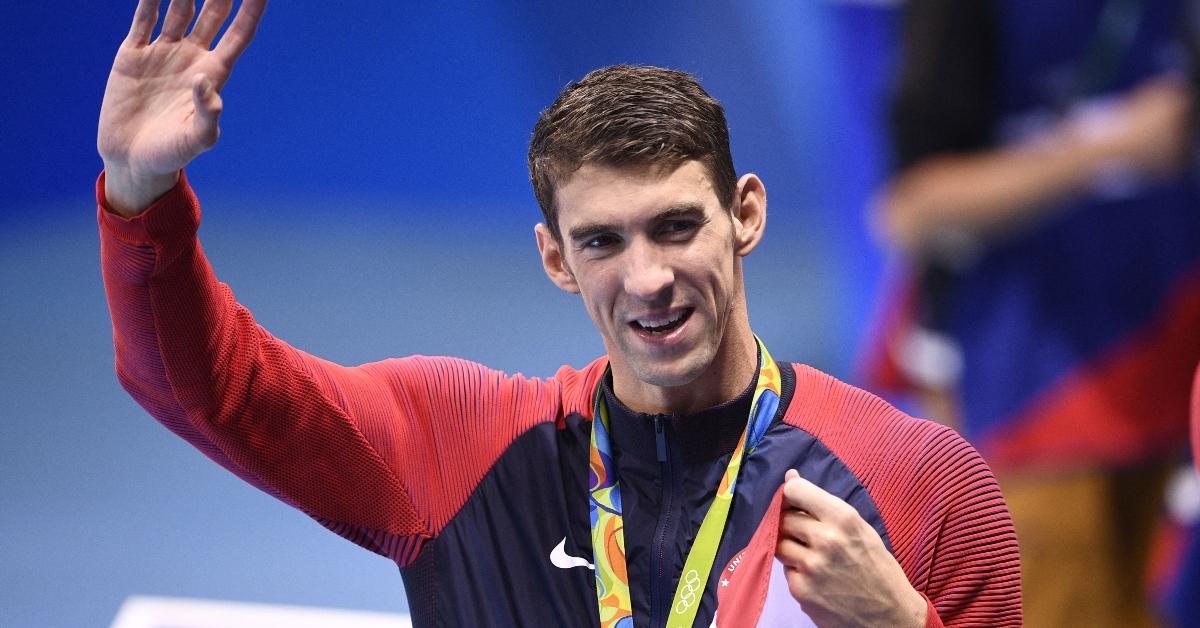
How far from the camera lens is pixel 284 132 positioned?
5.52 meters

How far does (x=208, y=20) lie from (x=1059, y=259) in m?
1.75

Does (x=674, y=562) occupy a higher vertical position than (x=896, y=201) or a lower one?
lower

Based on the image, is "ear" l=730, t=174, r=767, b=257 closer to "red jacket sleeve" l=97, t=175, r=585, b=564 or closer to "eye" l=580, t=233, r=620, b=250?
"eye" l=580, t=233, r=620, b=250

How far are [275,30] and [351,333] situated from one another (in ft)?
3.58

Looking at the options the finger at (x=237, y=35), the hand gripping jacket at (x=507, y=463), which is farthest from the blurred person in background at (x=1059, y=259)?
the finger at (x=237, y=35)

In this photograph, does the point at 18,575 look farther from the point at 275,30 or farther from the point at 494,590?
the point at 494,590

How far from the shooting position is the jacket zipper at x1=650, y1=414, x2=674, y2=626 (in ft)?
6.77

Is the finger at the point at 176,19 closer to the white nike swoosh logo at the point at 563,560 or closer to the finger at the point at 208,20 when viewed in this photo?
the finger at the point at 208,20

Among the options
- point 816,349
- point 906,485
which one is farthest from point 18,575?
point 906,485

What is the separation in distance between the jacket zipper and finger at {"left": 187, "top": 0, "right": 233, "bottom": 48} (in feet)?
2.59

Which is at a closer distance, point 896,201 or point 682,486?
point 682,486

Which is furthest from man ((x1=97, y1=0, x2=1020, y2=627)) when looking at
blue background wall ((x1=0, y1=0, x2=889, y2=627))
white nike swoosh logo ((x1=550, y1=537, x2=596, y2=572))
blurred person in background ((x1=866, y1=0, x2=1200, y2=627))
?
blue background wall ((x1=0, y1=0, x2=889, y2=627))

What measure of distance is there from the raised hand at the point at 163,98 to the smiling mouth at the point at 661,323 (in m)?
0.61

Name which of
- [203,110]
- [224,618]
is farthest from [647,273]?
[224,618]
